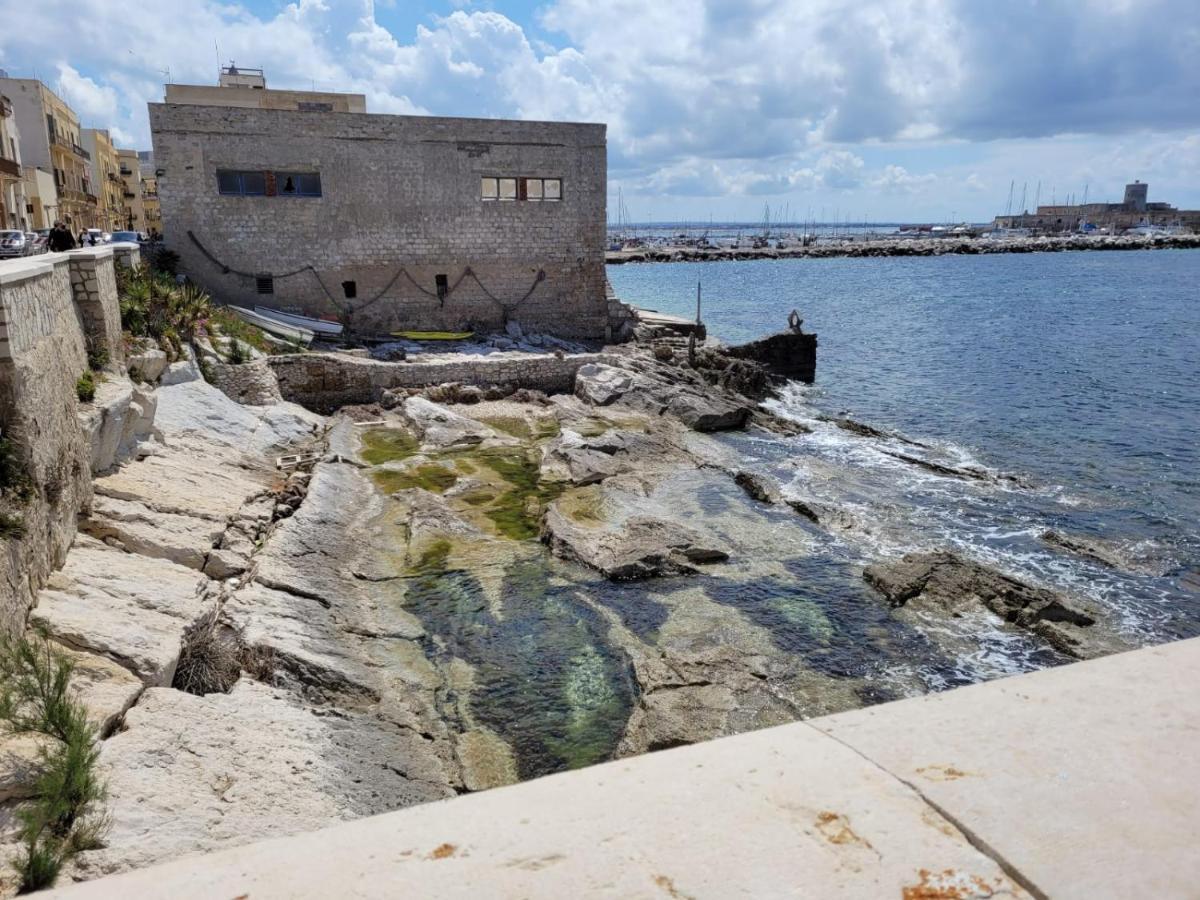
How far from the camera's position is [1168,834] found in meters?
2.05

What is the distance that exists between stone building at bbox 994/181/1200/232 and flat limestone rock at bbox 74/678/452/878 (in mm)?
180594

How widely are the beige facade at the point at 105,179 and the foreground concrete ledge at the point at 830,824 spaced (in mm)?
65536

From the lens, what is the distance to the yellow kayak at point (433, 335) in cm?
2644

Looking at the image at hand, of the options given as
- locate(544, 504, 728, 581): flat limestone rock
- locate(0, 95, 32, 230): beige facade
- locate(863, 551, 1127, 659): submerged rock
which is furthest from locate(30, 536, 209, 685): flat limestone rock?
locate(0, 95, 32, 230): beige facade

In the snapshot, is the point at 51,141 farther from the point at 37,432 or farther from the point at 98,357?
the point at 37,432

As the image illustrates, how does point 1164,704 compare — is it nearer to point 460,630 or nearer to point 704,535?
point 460,630

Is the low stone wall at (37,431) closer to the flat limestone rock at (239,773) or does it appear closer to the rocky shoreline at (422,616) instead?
the rocky shoreline at (422,616)

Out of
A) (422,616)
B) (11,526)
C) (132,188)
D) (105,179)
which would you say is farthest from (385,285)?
(132,188)

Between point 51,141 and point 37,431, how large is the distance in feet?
163

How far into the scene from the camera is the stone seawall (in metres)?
7.21

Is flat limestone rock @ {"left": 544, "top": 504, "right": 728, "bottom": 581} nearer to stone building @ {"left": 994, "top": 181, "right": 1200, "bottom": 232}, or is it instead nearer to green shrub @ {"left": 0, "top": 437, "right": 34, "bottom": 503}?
green shrub @ {"left": 0, "top": 437, "right": 34, "bottom": 503}

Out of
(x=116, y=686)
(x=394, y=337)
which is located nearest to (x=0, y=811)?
(x=116, y=686)

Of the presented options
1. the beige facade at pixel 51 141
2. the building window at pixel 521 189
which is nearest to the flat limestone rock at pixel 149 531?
the building window at pixel 521 189

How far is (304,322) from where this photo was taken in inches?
970
